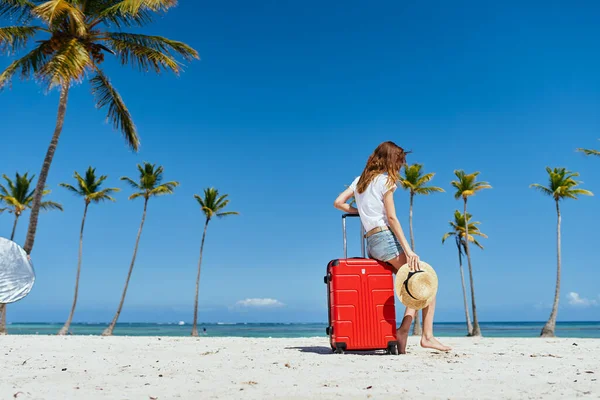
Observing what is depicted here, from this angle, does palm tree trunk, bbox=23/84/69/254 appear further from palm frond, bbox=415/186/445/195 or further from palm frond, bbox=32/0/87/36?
palm frond, bbox=415/186/445/195

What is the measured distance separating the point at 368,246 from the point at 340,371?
1657mm

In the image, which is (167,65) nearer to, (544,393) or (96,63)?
(96,63)

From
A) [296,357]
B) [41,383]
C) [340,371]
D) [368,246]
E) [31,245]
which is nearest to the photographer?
[41,383]

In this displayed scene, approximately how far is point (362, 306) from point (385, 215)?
975 mm

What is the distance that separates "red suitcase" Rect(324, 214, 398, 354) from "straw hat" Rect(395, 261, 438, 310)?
20 cm

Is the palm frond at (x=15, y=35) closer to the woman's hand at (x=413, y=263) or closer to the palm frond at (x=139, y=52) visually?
the palm frond at (x=139, y=52)

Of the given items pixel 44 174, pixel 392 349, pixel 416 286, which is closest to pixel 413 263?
pixel 416 286

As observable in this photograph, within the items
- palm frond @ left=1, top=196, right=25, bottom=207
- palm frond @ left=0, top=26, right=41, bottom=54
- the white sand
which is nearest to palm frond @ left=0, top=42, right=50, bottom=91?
palm frond @ left=0, top=26, right=41, bottom=54

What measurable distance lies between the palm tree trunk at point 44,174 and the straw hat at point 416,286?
1012 centimetres

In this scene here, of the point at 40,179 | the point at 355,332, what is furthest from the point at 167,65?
the point at 355,332

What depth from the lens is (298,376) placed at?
12.6 feet

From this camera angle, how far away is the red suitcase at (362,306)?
16.7 ft

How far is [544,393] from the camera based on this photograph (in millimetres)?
3221

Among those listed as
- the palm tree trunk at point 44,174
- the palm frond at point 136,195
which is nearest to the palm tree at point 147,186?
the palm frond at point 136,195
